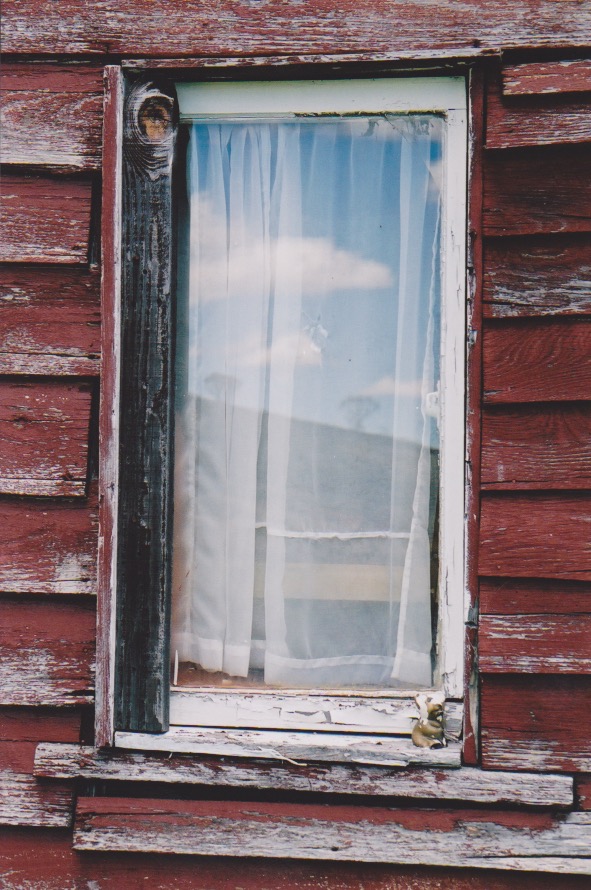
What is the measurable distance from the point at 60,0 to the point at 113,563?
120 centimetres

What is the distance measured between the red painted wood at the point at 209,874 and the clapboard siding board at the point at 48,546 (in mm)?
523

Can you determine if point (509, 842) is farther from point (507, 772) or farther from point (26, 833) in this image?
point (26, 833)

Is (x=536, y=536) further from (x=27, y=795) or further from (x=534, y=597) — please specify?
(x=27, y=795)

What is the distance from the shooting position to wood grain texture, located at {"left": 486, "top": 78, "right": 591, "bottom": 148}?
142 centimetres

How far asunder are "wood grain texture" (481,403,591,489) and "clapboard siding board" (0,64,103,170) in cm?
101

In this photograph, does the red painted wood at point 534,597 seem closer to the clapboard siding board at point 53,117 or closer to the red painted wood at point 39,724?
the red painted wood at point 39,724

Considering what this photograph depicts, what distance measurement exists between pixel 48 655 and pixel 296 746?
1.81 ft

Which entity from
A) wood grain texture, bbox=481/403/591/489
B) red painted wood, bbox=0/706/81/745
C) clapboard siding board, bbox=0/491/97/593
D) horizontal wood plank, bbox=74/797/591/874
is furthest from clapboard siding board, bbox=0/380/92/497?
wood grain texture, bbox=481/403/591/489

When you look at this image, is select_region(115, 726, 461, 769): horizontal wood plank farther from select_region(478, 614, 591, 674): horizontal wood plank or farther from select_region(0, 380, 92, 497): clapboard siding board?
select_region(0, 380, 92, 497): clapboard siding board

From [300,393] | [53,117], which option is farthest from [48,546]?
[53,117]

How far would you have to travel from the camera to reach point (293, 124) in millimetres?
1551

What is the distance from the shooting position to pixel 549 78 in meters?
1.41

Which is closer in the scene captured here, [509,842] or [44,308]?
[509,842]

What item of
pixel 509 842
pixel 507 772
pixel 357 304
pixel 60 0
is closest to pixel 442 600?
pixel 507 772
